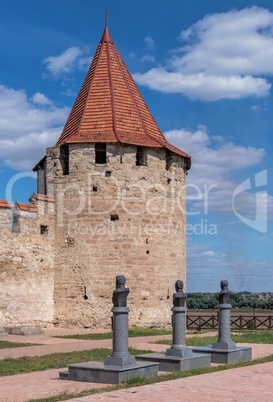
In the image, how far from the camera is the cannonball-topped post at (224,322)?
522 inches

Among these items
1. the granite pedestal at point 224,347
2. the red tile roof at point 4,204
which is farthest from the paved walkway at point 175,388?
the red tile roof at point 4,204

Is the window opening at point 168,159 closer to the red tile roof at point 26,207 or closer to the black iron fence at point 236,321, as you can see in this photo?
the red tile roof at point 26,207

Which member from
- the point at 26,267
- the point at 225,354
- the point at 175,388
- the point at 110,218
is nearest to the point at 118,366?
the point at 175,388

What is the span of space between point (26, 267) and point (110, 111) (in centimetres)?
694

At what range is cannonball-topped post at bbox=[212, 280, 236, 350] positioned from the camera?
13250 millimetres

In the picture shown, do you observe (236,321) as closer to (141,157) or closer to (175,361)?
(141,157)

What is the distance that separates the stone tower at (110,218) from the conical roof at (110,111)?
5 centimetres

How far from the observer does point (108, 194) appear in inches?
886

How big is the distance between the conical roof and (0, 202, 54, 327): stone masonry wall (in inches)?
136

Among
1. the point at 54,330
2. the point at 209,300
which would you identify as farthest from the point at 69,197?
the point at 209,300

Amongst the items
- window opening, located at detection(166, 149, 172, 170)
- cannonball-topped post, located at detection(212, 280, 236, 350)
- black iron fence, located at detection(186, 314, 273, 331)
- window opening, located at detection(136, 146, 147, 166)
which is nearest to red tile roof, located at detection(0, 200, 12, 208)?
window opening, located at detection(136, 146, 147, 166)

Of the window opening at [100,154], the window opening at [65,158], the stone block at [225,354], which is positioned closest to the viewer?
the stone block at [225,354]

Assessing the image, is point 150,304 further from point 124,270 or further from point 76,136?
point 76,136

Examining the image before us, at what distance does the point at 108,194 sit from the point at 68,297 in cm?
415
